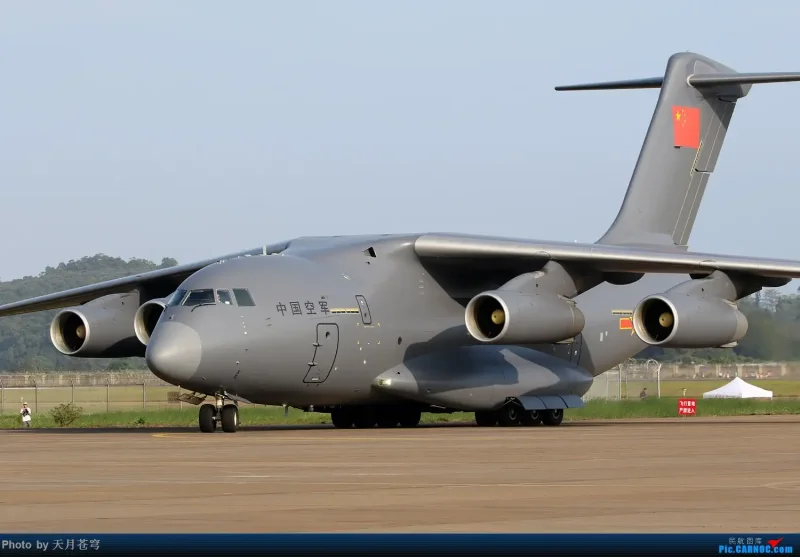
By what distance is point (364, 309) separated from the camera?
22000 mm

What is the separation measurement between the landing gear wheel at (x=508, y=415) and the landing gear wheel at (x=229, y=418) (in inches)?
190

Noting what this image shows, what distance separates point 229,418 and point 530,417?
535cm

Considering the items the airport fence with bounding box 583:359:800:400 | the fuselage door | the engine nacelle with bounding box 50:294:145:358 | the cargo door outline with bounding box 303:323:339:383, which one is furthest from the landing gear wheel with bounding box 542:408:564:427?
the engine nacelle with bounding box 50:294:145:358

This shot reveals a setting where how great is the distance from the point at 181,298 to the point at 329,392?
2.78 metres

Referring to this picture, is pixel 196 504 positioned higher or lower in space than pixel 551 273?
lower

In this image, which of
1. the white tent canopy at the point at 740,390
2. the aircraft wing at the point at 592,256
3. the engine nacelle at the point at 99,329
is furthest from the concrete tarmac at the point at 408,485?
the white tent canopy at the point at 740,390

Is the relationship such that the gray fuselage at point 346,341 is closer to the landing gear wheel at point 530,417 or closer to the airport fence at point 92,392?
the landing gear wheel at point 530,417

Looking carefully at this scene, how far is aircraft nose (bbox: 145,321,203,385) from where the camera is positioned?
19672mm

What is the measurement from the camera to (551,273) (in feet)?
72.9

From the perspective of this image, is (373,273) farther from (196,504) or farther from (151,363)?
(196,504)

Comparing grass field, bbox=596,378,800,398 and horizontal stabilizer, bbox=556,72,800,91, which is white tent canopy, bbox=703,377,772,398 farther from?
horizontal stabilizer, bbox=556,72,800,91

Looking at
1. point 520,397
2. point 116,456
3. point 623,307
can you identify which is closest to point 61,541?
point 116,456

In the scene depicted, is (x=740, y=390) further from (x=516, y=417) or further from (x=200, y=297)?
(x=200, y=297)

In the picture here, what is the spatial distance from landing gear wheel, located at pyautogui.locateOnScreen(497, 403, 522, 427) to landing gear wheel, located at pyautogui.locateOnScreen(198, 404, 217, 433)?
16.7 ft
